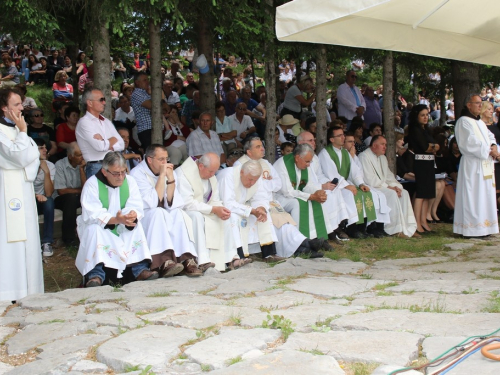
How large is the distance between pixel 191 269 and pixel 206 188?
3.96 ft

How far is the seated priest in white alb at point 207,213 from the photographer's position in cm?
837

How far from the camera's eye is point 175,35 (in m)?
12.1

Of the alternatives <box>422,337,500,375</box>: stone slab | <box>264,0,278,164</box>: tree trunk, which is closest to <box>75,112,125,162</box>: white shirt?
<box>264,0,278,164</box>: tree trunk

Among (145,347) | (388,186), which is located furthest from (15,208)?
(388,186)

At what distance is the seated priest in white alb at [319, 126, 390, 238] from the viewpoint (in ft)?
35.3

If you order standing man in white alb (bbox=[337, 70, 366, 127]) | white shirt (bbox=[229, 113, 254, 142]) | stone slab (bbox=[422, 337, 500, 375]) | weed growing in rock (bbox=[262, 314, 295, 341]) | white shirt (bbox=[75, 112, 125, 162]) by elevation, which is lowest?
stone slab (bbox=[422, 337, 500, 375])

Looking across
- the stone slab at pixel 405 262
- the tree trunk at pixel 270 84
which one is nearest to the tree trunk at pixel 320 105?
the tree trunk at pixel 270 84

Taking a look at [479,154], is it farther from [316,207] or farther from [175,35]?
[175,35]

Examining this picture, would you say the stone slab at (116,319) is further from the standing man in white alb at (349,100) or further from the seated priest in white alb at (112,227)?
the standing man in white alb at (349,100)

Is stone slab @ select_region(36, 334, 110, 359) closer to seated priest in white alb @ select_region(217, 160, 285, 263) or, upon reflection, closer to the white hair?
seated priest in white alb @ select_region(217, 160, 285, 263)

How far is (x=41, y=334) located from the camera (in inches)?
213

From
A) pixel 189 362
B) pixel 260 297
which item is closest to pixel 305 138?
pixel 260 297

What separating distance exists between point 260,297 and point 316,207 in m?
3.88

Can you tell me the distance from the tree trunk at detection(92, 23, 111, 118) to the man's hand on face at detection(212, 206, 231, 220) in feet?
6.86
